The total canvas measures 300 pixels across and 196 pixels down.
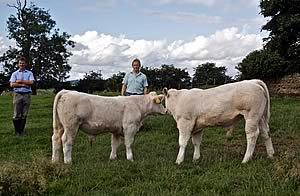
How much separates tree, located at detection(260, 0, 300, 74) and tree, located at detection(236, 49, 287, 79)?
34cm

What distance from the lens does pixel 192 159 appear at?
9.52m

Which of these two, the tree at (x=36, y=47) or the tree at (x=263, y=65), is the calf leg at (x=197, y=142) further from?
the tree at (x=36, y=47)

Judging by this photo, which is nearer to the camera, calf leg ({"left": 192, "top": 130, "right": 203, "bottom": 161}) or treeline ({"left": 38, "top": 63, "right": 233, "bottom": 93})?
calf leg ({"left": 192, "top": 130, "right": 203, "bottom": 161})

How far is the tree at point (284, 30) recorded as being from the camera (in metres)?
25.7

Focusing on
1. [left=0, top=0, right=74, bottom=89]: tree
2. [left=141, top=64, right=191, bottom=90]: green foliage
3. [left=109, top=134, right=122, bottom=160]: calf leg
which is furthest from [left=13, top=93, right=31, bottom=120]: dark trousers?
[left=0, top=0, right=74, bottom=89]: tree

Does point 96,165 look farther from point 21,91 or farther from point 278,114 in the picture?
point 278,114

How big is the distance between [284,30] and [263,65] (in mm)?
2855

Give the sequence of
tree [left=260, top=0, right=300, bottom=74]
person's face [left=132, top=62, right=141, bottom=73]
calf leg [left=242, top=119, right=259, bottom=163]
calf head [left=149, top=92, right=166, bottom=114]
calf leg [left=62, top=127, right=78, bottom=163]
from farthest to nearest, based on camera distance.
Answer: tree [left=260, top=0, right=300, bottom=74] < person's face [left=132, top=62, right=141, bottom=73] < calf head [left=149, top=92, right=166, bottom=114] < calf leg [left=62, top=127, right=78, bottom=163] < calf leg [left=242, top=119, right=259, bottom=163]

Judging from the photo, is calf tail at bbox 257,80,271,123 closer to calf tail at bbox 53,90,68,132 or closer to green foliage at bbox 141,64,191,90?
calf tail at bbox 53,90,68,132

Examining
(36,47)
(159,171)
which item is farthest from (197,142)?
(36,47)

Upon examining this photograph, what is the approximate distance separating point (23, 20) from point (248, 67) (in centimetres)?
3539

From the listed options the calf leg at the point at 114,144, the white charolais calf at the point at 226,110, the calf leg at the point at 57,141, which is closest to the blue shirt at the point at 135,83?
the calf leg at the point at 114,144

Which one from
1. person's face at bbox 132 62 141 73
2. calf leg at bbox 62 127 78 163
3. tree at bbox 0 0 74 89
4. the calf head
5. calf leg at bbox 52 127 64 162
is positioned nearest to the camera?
calf leg at bbox 62 127 78 163

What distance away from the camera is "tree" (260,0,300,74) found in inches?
1013
